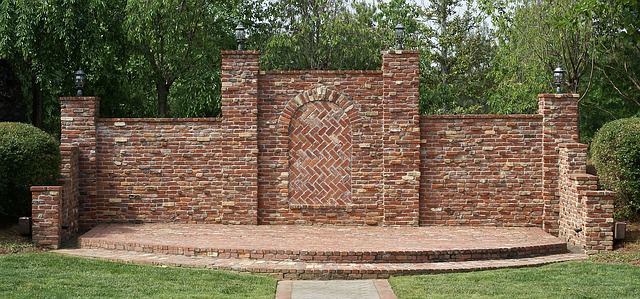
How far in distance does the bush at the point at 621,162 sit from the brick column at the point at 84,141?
29.4ft

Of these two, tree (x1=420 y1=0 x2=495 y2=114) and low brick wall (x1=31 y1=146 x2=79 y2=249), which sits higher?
Answer: tree (x1=420 y1=0 x2=495 y2=114)

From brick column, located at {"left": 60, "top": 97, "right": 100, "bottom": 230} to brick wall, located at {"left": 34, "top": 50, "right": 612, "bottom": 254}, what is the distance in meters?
0.02

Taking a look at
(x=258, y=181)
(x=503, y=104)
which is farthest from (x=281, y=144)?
(x=503, y=104)

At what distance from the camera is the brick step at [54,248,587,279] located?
1115cm

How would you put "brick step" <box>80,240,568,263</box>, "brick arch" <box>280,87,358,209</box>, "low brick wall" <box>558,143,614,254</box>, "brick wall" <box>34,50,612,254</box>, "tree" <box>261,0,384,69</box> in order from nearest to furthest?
"brick step" <box>80,240,568,263</box>
"low brick wall" <box>558,143,614,254</box>
"brick wall" <box>34,50,612,254</box>
"brick arch" <box>280,87,358,209</box>
"tree" <box>261,0,384,69</box>

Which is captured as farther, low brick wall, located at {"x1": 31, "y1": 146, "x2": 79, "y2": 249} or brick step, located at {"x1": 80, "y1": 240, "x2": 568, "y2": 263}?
low brick wall, located at {"x1": 31, "y1": 146, "x2": 79, "y2": 249}

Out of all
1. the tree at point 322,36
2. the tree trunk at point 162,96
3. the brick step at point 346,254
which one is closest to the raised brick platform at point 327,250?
the brick step at point 346,254

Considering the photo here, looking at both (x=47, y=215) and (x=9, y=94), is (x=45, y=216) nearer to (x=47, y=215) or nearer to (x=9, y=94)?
(x=47, y=215)

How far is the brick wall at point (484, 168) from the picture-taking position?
14766mm

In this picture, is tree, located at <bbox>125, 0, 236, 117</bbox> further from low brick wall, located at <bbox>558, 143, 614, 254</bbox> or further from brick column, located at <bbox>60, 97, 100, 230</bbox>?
low brick wall, located at <bbox>558, 143, 614, 254</bbox>

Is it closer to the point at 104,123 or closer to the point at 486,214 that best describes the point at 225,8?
the point at 104,123

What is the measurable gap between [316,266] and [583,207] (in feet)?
15.2

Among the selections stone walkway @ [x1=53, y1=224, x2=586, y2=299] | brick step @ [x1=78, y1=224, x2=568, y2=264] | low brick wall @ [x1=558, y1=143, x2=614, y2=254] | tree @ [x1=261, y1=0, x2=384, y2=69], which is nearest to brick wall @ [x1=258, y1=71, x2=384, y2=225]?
brick step @ [x1=78, y1=224, x2=568, y2=264]

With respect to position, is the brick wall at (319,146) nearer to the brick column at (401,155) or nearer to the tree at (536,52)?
the brick column at (401,155)
